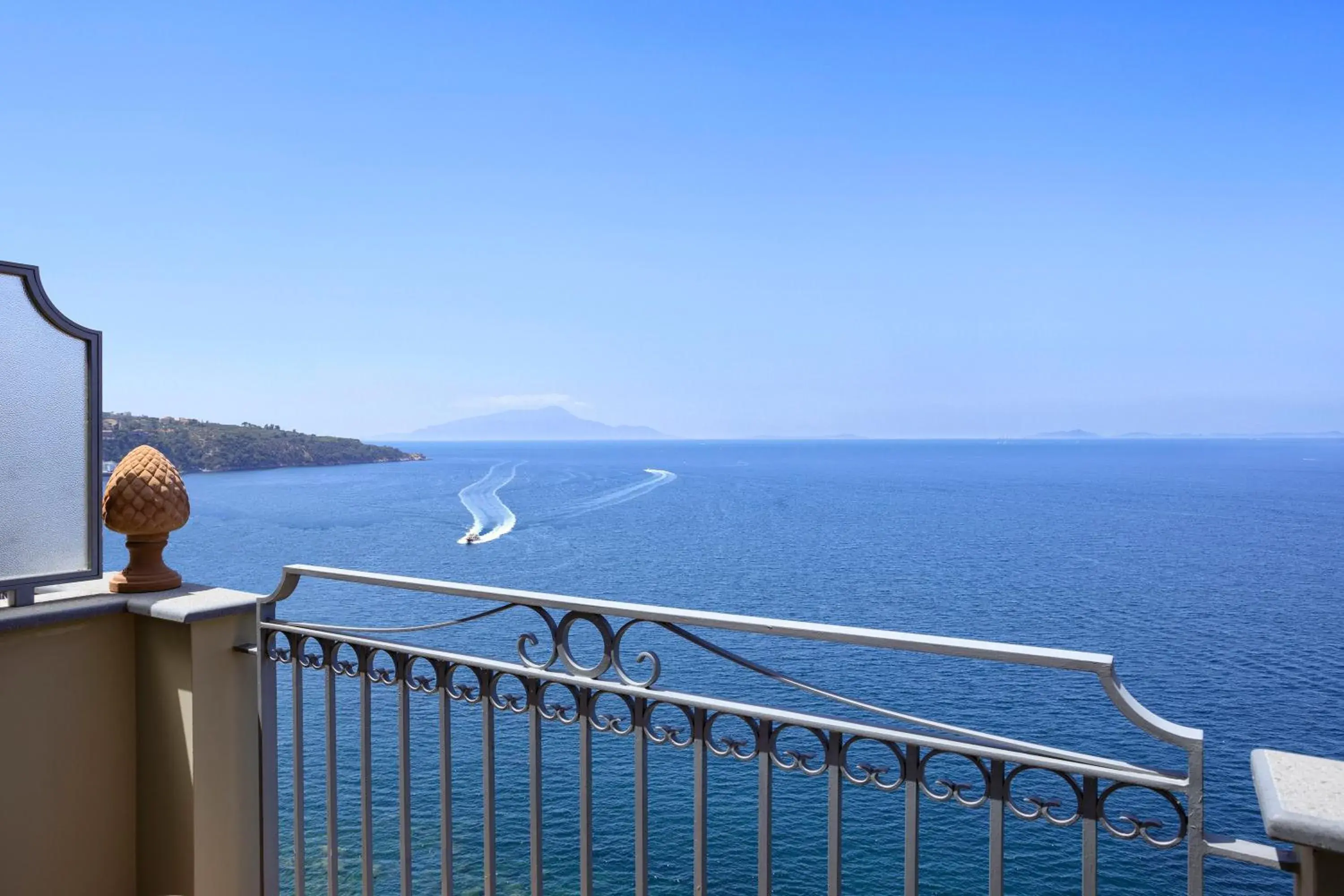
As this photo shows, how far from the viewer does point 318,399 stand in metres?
126

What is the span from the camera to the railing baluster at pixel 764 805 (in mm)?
1614

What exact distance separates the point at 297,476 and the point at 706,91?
54757 mm

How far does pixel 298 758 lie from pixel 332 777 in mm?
142

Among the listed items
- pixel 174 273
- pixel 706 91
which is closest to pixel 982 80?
pixel 706 91

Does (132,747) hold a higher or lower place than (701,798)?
lower

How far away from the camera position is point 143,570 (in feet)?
8.33

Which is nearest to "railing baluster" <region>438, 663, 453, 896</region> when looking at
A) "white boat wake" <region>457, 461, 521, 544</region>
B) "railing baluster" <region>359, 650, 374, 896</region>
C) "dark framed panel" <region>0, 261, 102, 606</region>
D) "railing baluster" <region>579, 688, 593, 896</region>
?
"railing baluster" <region>359, 650, 374, 896</region>

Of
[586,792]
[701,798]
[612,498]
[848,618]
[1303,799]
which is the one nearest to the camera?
[1303,799]

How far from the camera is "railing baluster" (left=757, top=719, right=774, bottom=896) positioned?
5.30ft

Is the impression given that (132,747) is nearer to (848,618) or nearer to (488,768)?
(488,768)

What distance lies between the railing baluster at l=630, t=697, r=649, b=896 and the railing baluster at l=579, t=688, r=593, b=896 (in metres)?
0.10

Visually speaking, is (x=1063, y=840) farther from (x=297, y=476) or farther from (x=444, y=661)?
(x=297, y=476)

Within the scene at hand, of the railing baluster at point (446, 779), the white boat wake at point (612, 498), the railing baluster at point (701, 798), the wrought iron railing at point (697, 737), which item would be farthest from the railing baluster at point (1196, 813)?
the white boat wake at point (612, 498)

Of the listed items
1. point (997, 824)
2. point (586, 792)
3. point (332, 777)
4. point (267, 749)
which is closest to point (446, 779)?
point (586, 792)
